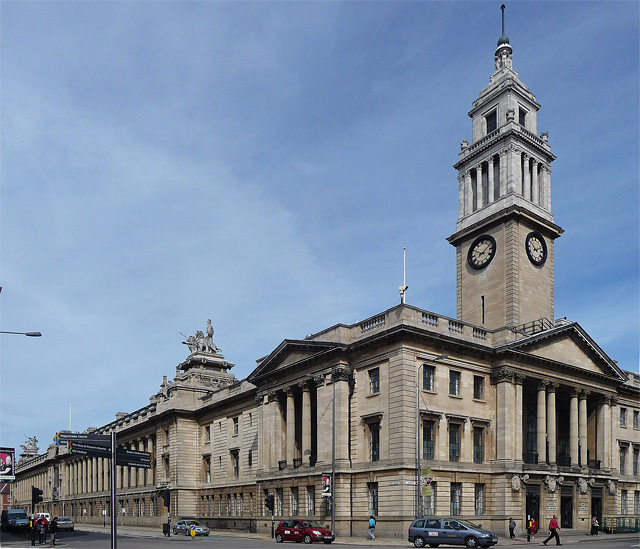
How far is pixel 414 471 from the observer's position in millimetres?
45812

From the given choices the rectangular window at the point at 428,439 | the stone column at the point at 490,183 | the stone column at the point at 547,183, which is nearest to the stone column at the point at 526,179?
the stone column at the point at 547,183

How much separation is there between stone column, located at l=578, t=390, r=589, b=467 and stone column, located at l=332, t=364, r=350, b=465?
66.0ft

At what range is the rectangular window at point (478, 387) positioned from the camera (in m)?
52.2

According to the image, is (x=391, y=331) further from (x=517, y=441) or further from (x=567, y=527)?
(x=567, y=527)

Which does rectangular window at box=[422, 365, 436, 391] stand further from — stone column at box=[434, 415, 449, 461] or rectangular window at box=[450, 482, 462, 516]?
rectangular window at box=[450, 482, 462, 516]

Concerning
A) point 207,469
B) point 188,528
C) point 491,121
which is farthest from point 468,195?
point 207,469

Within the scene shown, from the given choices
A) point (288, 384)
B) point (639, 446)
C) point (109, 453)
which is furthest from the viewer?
point (639, 446)

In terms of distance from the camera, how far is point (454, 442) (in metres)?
49.6

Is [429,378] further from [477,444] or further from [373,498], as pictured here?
[373,498]

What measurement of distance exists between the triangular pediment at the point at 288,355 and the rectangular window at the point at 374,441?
6.20 meters

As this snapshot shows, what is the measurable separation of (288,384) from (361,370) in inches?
366

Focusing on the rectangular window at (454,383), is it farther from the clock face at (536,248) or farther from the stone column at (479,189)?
the stone column at (479,189)

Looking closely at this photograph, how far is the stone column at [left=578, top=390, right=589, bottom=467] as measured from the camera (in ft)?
186

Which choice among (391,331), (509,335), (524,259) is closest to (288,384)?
(391,331)
